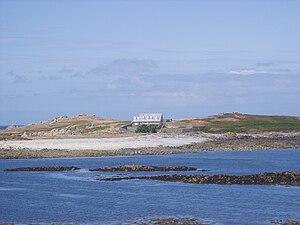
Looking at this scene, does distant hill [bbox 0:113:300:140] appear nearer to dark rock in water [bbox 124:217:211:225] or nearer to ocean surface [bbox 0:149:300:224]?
ocean surface [bbox 0:149:300:224]

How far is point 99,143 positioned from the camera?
8144cm

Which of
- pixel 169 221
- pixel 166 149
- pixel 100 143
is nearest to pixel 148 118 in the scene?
pixel 100 143

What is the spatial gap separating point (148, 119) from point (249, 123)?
22612mm

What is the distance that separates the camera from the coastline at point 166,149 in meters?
71.1

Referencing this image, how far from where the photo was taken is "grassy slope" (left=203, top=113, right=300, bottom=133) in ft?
382

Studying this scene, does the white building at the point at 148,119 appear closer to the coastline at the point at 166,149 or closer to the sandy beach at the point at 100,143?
the coastline at the point at 166,149

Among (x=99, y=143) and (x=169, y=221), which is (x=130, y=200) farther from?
(x=99, y=143)

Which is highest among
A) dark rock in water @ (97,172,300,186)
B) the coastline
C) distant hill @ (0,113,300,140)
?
distant hill @ (0,113,300,140)

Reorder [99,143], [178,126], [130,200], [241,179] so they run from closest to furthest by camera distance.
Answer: [130,200] < [241,179] < [99,143] < [178,126]

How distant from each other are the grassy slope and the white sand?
2555 centimetres

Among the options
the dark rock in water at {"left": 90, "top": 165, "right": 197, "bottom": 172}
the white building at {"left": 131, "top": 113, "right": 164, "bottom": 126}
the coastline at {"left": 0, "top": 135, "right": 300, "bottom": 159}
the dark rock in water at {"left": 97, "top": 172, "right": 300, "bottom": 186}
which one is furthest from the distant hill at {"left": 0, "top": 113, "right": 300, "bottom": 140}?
the dark rock in water at {"left": 97, "top": 172, "right": 300, "bottom": 186}

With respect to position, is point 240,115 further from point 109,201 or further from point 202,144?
point 109,201

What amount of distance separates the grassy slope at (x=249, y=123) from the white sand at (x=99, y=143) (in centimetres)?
2555

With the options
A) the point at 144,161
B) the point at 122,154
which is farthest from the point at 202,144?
the point at 144,161
